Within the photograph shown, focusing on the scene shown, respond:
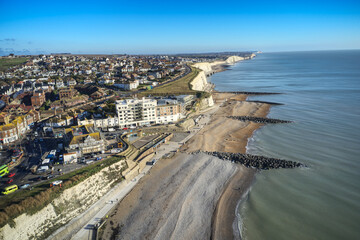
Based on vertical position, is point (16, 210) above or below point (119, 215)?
above

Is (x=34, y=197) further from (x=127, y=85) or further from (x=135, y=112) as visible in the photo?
(x=127, y=85)

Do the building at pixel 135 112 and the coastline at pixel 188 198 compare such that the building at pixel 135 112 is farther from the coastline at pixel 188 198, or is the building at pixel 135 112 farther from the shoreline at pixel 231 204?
the shoreline at pixel 231 204

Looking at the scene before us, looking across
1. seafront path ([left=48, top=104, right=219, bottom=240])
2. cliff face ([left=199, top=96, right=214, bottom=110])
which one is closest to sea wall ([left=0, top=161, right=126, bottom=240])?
seafront path ([left=48, top=104, right=219, bottom=240])

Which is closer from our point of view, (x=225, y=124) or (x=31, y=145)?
(x=31, y=145)

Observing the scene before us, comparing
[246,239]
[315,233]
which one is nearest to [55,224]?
[246,239]

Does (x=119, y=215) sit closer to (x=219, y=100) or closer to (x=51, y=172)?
(x=51, y=172)
